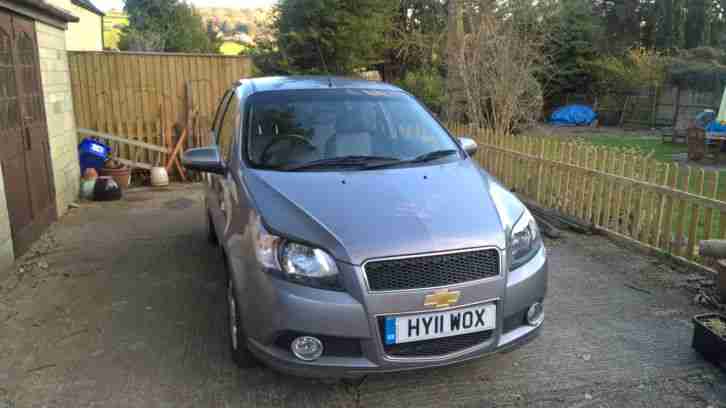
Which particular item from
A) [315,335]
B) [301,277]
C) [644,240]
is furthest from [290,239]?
[644,240]

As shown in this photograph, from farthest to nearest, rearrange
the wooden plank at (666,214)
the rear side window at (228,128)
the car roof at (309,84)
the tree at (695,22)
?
the tree at (695,22) < the wooden plank at (666,214) < the car roof at (309,84) < the rear side window at (228,128)

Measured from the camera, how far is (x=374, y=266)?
2.59 meters

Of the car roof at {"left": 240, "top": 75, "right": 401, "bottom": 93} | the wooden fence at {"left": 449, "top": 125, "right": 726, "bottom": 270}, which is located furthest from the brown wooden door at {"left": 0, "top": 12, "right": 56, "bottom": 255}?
the wooden fence at {"left": 449, "top": 125, "right": 726, "bottom": 270}

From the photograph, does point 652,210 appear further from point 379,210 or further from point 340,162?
point 379,210

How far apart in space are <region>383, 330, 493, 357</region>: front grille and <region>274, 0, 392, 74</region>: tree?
12660mm

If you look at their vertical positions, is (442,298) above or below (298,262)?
below

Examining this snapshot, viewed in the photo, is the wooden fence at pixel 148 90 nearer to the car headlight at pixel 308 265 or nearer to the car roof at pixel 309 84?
the car roof at pixel 309 84

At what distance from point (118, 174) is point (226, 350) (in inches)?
241

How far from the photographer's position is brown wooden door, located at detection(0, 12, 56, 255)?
5.32 m

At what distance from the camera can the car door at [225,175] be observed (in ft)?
12.3

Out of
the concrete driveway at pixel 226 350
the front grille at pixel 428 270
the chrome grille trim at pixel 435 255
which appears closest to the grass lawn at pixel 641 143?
the concrete driveway at pixel 226 350

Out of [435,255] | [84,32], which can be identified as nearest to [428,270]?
[435,255]

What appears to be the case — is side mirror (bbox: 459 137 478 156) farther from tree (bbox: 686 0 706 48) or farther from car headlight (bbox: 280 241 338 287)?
tree (bbox: 686 0 706 48)

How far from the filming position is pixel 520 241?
3014mm
